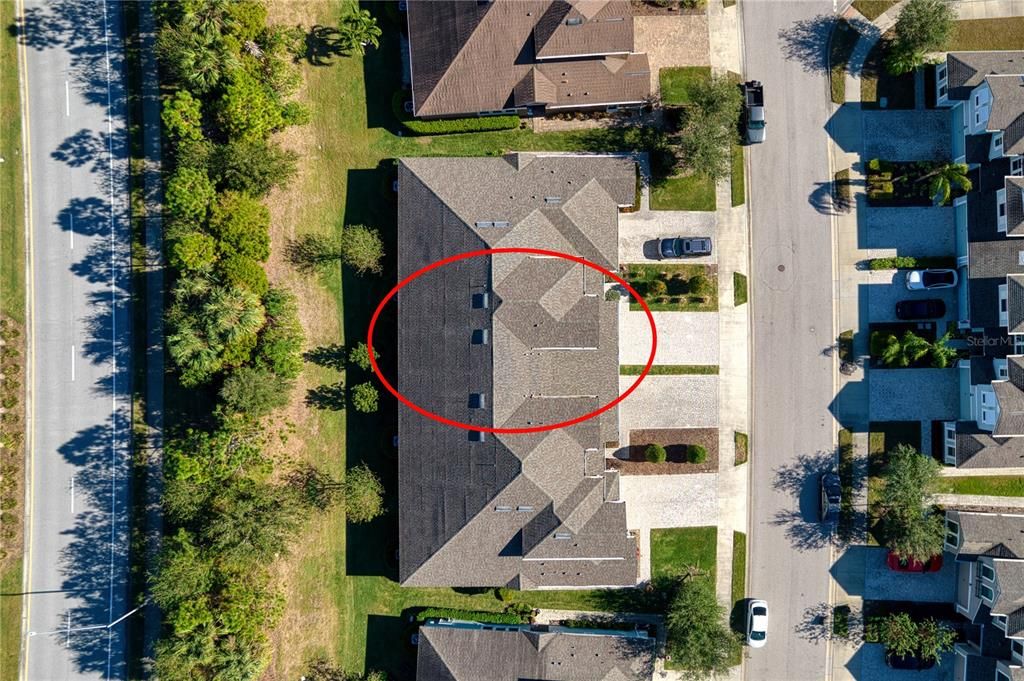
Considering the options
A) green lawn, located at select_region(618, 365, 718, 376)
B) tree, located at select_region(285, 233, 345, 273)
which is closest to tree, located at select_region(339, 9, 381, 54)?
tree, located at select_region(285, 233, 345, 273)

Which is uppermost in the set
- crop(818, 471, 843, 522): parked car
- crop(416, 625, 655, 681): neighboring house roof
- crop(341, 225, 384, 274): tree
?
crop(341, 225, 384, 274): tree

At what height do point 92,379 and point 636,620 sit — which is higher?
point 92,379

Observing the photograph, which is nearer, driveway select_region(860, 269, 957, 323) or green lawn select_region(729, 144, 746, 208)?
driveway select_region(860, 269, 957, 323)

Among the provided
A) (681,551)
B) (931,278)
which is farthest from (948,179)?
(681,551)

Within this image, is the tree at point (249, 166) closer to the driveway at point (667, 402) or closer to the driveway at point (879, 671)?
the driveway at point (667, 402)

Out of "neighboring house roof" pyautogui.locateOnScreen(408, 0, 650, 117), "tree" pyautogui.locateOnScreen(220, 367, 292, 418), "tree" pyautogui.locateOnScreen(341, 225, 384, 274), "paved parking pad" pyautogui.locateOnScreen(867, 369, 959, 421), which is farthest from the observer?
"paved parking pad" pyautogui.locateOnScreen(867, 369, 959, 421)

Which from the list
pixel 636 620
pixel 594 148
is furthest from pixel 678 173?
pixel 636 620

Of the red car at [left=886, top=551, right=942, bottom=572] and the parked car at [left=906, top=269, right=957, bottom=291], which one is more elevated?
the parked car at [left=906, top=269, right=957, bottom=291]

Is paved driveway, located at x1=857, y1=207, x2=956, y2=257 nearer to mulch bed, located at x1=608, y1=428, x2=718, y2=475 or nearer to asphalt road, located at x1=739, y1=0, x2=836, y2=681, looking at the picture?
asphalt road, located at x1=739, y1=0, x2=836, y2=681

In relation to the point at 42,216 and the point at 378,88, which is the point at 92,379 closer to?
the point at 42,216
